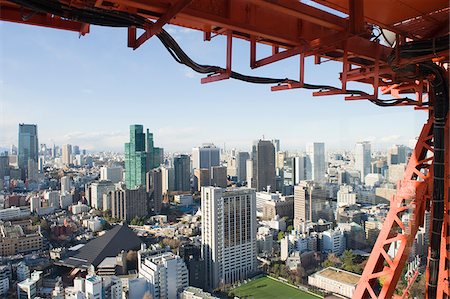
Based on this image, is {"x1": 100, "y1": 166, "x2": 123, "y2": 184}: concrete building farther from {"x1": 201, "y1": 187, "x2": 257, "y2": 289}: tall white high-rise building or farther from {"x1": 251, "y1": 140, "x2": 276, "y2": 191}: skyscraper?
{"x1": 201, "y1": 187, "x2": 257, "y2": 289}: tall white high-rise building

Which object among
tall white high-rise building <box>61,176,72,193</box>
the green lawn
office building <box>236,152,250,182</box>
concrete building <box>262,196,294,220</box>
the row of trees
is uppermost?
office building <box>236,152,250,182</box>

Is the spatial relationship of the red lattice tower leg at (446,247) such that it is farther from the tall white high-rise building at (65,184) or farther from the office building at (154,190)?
the tall white high-rise building at (65,184)

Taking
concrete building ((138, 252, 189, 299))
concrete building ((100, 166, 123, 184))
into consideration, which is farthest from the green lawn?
concrete building ((100, 166, 123, 184))

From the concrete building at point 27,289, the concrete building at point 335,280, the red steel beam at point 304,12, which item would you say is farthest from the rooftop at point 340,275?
the red steel beam at point 304,12

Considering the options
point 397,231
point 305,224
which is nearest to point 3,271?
point 305,224

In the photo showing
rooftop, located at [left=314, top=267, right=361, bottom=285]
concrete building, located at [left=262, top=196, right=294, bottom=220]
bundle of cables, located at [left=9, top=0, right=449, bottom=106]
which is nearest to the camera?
bundle of cables, located at [left=9, top=0, right=449, bottom=106]

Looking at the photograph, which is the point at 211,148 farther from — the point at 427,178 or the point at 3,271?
the point at 427,178
